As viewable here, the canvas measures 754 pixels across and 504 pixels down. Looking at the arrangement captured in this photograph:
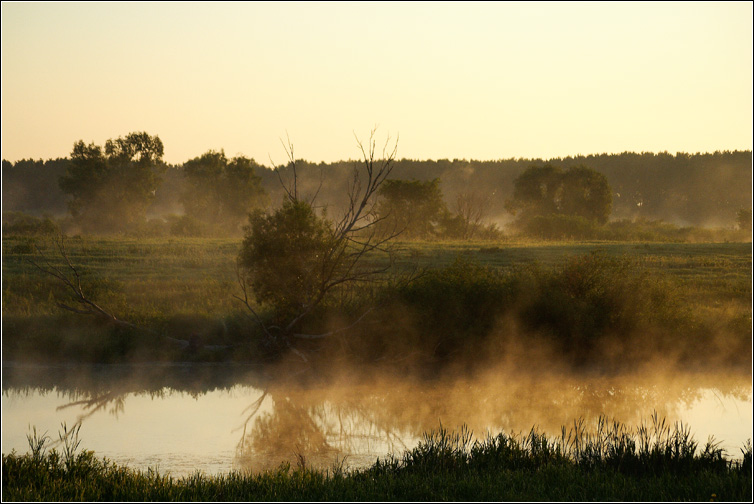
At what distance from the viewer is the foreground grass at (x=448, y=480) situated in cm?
960

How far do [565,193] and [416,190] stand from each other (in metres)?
21.7

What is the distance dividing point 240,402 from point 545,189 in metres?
56.9

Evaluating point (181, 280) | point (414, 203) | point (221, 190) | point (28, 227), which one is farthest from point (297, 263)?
point (221, 190)

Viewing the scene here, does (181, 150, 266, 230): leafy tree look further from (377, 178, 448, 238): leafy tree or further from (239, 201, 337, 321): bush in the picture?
(239, 201, 337, 321): bush

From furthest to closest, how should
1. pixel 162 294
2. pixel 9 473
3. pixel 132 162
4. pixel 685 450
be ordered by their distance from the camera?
pixel 132 162 → pixel 162 294 → pixel 685 450 → pixel 9 473

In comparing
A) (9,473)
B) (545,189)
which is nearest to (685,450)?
(9,473)

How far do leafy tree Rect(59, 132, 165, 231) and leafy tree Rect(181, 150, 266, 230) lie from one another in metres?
4.98

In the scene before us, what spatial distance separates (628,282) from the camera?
22656 millimetres

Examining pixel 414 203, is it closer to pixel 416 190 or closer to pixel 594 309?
pixel 416 190

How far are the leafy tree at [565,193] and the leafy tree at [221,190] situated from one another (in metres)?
22.0

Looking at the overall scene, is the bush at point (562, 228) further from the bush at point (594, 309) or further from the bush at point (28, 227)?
the bush at point (594, 309)

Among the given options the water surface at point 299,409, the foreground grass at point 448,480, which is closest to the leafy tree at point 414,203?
the water surface at point 299,409

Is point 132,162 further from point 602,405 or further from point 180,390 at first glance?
point 602,405

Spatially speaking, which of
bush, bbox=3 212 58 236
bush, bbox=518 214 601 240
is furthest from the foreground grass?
bush, bbox=518 214 601 240
